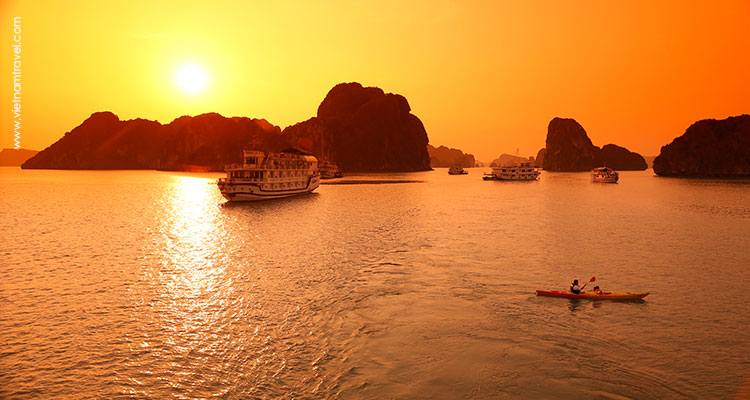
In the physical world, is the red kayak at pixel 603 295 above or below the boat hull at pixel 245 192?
below

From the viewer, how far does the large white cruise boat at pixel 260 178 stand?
70.1 meters

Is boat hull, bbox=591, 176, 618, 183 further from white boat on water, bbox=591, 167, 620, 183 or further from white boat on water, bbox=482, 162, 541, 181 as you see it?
white boat on water, bbox=482, 162, 541, 181

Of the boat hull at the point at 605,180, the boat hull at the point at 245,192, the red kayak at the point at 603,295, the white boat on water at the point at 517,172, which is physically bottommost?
the red kayak at the point at 603,295

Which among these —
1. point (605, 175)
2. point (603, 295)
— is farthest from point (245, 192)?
point (605, 175)

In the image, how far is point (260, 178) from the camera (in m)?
72.7

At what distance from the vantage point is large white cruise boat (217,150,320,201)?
70.1 metres

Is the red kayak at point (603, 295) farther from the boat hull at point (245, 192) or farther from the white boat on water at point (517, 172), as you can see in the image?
the white boat on water at point (517, 172)

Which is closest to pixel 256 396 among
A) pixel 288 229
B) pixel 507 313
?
pixel 507 313

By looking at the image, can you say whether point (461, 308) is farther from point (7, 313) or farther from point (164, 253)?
point (164, 253)

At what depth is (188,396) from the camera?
11406mm

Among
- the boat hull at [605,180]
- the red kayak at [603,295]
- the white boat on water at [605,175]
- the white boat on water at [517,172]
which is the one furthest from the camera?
the white boat on water at [517,172]

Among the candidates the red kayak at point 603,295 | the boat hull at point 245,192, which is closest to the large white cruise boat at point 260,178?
the boat hull at point 245,192

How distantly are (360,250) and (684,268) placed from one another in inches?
921

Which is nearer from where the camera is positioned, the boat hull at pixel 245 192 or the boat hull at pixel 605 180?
the boat hull at pixel 245 192
